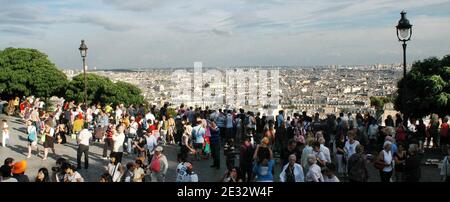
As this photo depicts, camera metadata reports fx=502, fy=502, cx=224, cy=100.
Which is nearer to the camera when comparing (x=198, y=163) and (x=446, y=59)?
(x=198, y=163)

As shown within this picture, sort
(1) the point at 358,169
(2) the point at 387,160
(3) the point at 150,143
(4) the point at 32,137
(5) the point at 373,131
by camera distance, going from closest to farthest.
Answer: (1) the point at 358,169
(2) the point at 387,160
(3) the point at 150,143
(5) the point at 373,131
(4) the point at 32,137

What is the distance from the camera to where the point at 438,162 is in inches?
510

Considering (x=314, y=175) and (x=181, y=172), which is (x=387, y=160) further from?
(x=181, y=172)

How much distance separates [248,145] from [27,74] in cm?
3276

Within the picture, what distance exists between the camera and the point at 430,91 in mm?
22172

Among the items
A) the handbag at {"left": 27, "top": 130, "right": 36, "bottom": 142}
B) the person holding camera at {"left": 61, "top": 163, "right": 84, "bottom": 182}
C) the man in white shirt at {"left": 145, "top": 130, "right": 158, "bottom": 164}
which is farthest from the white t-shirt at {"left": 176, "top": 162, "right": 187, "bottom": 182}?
the handbag at {"left": 27, "top": 130, "right": 36, "bottom": 142}

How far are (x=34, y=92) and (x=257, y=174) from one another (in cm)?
3484

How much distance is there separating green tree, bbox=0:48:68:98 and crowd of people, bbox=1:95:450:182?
53.3 ft

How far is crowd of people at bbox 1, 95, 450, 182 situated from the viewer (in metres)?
8.88

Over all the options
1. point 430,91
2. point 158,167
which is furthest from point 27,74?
point 158,167

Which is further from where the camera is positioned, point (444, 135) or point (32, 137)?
point (32, 137)
